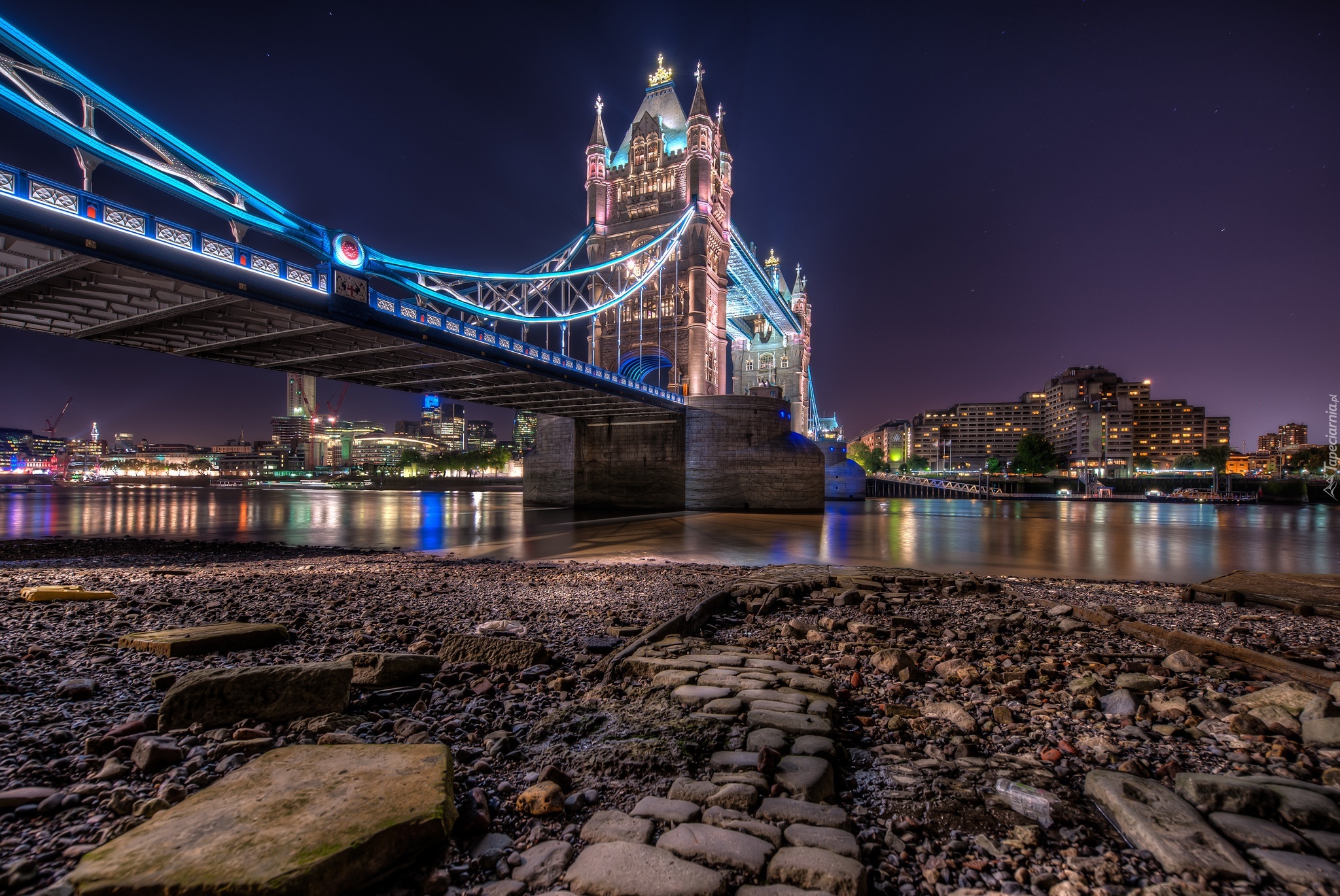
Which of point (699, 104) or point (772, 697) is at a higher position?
point (699, 104)

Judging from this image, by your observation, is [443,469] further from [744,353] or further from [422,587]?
[422,587]

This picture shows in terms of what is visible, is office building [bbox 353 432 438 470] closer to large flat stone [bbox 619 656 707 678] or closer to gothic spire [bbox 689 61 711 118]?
gothic spire [bbox 689 61 711 118]

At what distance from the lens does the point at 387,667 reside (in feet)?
13.1

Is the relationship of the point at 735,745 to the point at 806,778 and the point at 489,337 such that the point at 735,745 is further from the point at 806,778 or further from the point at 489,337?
the point at 489,337

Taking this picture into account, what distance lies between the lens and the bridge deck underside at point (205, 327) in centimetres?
1380

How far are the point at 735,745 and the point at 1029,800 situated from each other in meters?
1.36

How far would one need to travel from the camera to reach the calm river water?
590 inches

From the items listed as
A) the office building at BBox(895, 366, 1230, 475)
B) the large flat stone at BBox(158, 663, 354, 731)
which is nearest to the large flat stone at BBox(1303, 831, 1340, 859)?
the large flat stone at BBox(158, 663, 354, 731)

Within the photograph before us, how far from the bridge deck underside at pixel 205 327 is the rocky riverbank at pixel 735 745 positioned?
1203cm

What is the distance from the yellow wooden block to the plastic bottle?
9.43 metres

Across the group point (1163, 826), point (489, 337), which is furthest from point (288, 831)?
point (489, 337)

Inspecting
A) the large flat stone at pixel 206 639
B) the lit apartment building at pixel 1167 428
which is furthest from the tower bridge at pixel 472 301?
the lit apartment building at pixel 1167 428

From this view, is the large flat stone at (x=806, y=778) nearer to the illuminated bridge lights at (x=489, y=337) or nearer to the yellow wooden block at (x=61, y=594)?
the yellow wooden block at (x=61, y=594)

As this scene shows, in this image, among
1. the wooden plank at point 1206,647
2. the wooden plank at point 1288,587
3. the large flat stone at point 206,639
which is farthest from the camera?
the wooden plank at point 1288,587
